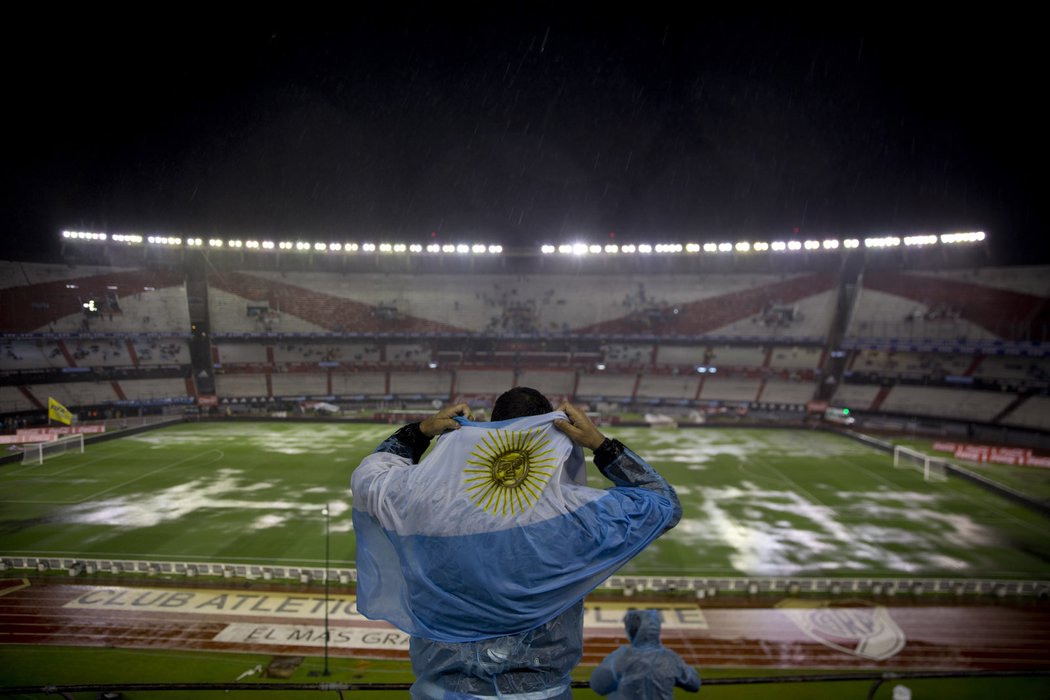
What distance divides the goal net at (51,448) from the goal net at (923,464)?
51.8 m

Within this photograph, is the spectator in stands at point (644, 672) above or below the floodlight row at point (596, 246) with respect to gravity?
below

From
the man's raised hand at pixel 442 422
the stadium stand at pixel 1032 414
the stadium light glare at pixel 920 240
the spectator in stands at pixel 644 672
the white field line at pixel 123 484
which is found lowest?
the white field line at pixel 123 484

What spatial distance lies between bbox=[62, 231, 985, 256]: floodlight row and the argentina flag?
58540mm

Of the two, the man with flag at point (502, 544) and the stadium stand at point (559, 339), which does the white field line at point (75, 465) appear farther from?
the man with flag at point (502, 544)

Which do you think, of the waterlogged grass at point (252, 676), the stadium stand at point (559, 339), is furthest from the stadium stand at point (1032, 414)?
the waterlogged grass at point (252, 676)

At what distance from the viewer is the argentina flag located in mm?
2361

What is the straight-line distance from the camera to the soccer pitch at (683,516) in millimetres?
19516

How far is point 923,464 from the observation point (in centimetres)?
3294

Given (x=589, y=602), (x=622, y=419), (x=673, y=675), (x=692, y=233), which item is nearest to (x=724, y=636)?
(x=589, y=602)

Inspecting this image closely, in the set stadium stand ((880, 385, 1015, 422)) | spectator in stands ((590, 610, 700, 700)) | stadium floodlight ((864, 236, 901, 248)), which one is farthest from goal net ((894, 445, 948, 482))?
spectator in stands ((590, 610, 700, 700))

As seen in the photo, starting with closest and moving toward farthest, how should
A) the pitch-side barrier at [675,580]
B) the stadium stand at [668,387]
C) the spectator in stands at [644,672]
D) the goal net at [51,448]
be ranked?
the spectator in stands at [644,672] → the pitch-side barrier at [675,580] → the goal net at [51,448] → the stadium stand at [668,387]

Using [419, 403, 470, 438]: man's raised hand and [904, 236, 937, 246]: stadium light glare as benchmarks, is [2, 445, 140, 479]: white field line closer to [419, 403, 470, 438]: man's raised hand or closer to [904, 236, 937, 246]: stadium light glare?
[419, 403, 470, 438]: man's raised hand

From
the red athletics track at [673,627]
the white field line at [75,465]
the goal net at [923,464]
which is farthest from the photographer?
the goal net at [923,464]

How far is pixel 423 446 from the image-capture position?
10.9 ft
